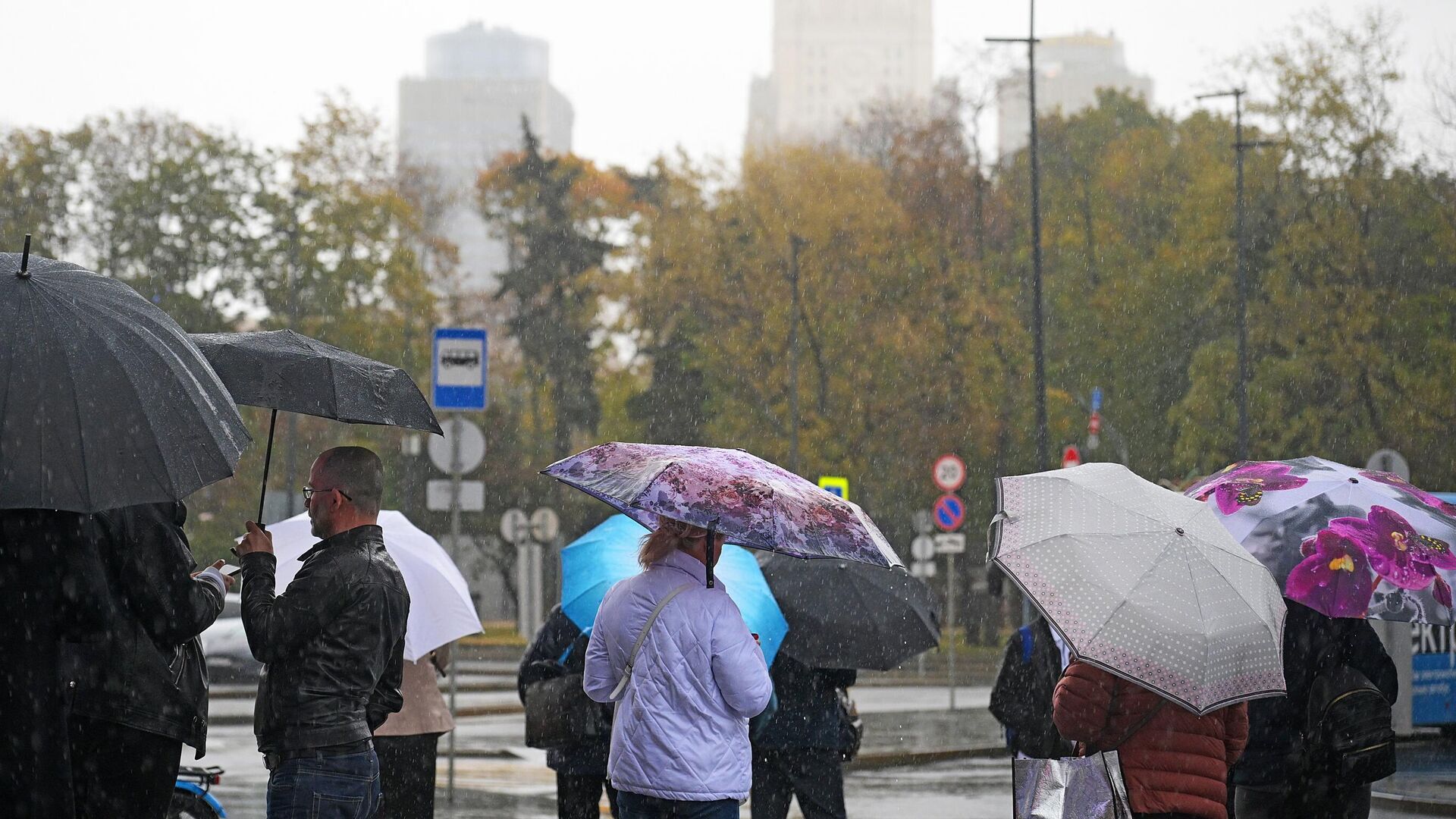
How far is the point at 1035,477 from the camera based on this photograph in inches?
250

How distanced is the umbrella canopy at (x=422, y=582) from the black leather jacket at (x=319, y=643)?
2150mm

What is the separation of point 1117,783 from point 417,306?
40936 mm

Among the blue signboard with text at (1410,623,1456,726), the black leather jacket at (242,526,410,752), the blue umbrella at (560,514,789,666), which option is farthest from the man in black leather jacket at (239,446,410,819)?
the blue signboard with text at (1410,623,1456,726)

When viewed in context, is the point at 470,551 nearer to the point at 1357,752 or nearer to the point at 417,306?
the point at 417,306

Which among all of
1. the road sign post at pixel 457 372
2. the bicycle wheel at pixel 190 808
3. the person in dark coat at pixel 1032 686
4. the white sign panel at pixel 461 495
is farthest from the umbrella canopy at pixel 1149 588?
the white sign panel at pixel 461 495

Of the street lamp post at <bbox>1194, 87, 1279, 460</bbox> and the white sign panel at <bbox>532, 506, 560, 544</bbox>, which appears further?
the street lamp post at <bbox>1194, 87, 1279, 460</bbox>

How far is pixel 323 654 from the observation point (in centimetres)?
571

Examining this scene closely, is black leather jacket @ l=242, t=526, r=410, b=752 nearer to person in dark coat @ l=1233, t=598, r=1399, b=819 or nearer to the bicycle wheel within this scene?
the bicycle wheel

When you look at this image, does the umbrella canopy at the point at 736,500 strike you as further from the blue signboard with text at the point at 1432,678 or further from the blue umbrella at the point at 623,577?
the blue signboard with text at the point at 1432,678

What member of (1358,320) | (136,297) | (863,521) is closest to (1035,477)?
(863,521)

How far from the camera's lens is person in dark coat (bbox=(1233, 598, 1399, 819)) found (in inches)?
281

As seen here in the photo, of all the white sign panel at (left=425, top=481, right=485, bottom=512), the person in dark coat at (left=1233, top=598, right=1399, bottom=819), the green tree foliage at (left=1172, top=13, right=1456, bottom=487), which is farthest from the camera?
the green tree foliage at (left=1172, top=13, right=1456, bottom=487)

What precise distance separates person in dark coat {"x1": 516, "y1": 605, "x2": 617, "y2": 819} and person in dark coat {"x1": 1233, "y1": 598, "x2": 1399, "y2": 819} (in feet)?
8.90

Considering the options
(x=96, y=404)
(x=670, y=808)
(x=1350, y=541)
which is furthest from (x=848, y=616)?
(x=96, y=404)
